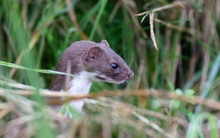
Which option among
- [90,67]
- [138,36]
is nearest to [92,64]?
[90,67]

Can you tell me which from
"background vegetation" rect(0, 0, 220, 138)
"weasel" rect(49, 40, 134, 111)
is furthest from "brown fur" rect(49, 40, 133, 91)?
"background vegetation" rect(0, 0, 220, 138)

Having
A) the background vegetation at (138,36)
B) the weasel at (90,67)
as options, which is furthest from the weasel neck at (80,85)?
the background vegetation at (138,36)

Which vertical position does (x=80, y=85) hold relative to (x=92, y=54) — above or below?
below

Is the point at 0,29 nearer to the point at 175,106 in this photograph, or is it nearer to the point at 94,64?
the point at 94,64

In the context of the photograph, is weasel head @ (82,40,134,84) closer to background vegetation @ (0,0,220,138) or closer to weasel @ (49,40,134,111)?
weasel @ (49,40,134,111)

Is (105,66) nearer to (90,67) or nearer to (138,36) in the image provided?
(90,67)

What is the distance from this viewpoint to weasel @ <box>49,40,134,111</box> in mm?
2930

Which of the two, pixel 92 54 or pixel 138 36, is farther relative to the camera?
pixel 138 36

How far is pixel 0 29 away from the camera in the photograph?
13.4ft

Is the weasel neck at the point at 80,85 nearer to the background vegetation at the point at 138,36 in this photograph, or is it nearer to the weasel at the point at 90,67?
the weasel at the point at 90,67

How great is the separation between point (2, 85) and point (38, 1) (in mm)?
1691

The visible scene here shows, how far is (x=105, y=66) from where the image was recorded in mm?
2980

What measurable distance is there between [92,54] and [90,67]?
0.08 m

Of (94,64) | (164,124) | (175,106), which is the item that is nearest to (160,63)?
(94,64)
